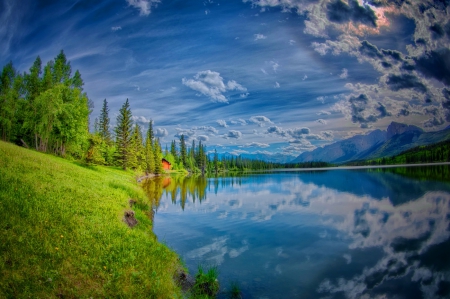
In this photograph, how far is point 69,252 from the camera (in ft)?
30.5

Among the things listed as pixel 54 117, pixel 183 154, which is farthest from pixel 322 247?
pixel 183 154

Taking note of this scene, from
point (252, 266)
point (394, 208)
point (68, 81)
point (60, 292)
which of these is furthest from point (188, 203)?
point (68, 81)

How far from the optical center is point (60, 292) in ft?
24.7

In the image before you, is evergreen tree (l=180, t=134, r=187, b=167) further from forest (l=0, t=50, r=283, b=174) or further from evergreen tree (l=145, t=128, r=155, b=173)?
forest (l=0, t=50, r=283, b=174)

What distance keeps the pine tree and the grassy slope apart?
53.6 meters

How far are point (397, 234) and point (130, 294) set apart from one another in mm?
19650

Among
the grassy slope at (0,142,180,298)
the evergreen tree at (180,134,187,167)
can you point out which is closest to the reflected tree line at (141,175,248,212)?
the grassy slope at (0,142,180,298)

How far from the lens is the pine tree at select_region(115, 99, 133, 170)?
66.6 metres

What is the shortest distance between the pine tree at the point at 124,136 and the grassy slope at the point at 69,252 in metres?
53.6

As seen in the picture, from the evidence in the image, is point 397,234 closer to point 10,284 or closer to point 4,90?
point 10,284

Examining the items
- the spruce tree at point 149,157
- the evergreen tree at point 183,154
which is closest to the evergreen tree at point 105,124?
the spruce tree at point 149,157

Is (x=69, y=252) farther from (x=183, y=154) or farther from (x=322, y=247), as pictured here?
(x=183, y=154)

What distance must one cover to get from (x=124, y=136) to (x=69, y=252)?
2458 inches

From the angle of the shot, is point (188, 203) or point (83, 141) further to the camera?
point (83, 141)
